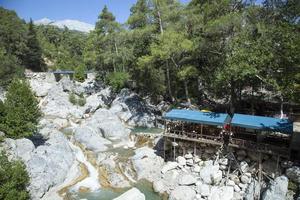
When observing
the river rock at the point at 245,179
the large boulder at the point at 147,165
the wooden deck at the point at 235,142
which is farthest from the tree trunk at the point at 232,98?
the large boulder at the point at 147,165

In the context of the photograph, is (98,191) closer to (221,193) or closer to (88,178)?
(88,178)

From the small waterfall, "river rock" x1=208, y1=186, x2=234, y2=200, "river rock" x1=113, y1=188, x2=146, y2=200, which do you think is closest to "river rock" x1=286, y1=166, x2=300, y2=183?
"river rock" x1=208, y1=186, x2=234, y2=200

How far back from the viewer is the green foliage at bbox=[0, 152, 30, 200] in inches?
671

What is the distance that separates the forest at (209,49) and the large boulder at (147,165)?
10323mm

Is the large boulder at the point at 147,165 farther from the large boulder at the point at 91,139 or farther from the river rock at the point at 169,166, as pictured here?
the large boulder at the point at 91,139

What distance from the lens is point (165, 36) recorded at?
31.2 m

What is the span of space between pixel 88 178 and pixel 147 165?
5772mm

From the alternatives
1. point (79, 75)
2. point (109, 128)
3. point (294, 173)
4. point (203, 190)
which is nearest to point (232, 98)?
point (294, 173)

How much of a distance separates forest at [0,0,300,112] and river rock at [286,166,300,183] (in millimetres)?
6097

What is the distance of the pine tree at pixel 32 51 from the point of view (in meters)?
71.4

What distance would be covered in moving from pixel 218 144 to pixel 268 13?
1492 cm

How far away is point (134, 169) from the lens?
2572cm

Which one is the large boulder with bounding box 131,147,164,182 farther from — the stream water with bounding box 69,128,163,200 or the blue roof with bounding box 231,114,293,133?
the blue roof with bounding box 231,114,293,133

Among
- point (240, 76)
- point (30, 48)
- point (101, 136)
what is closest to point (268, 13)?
point (240, 76)
